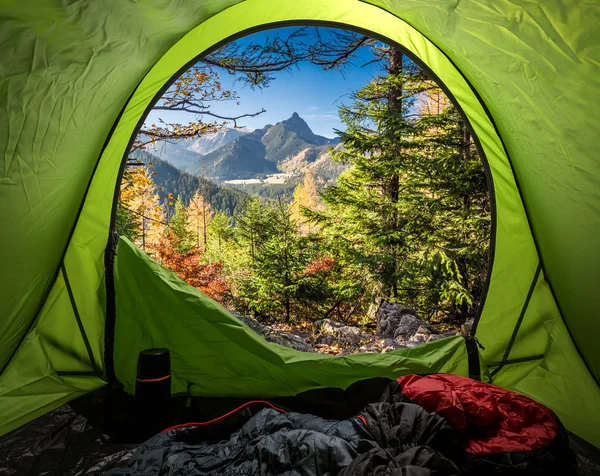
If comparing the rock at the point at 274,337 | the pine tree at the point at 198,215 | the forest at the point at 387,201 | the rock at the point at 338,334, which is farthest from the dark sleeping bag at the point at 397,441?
the pine tree at the point at 198,215

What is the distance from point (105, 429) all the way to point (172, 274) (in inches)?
31.2

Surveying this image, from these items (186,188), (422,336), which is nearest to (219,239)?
(422,336)

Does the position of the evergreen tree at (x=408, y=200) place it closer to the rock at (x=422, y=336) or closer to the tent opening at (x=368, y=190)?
the tent opening at (x=368, y=190)

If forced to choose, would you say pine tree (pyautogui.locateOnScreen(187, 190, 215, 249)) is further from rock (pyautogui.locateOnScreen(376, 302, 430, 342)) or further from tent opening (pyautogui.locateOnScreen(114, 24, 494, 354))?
rock (pyautogui.locateOnScreen(376, 302, 430, 342))

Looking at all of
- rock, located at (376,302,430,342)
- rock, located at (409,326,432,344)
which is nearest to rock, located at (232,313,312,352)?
rock, located at (409,326,432,344)

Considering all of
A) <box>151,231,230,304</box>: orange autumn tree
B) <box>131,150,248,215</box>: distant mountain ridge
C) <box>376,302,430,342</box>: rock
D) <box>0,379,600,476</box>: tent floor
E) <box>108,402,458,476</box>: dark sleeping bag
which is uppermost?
<box>131,150,248,215</box>: distant mountain ridge

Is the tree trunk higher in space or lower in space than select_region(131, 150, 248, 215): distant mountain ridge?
lower

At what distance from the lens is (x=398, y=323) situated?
5.10 meters

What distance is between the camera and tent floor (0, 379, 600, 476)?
1.49m

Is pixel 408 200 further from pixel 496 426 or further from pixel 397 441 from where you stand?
pixel 397 441

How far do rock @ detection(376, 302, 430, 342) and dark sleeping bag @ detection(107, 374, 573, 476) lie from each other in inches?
128

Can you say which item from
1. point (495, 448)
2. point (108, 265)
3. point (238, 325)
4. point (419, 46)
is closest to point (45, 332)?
point (108, 265)

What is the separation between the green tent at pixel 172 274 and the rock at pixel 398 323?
2.61m

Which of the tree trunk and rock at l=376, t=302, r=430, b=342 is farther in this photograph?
the tree trunk
